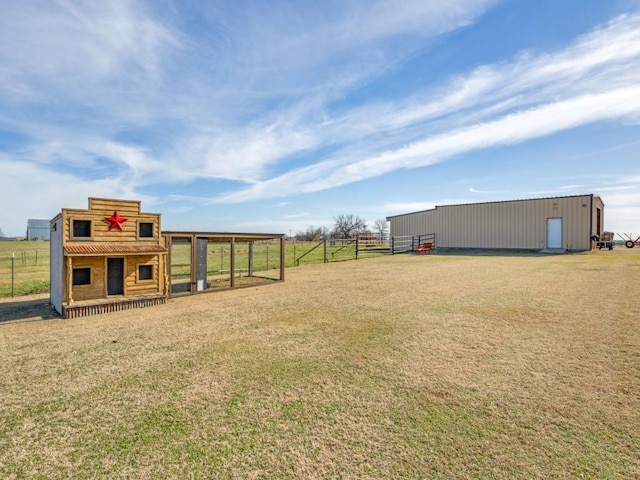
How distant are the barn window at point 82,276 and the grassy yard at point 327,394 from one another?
1.13 m

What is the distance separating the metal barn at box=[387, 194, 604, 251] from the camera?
2259cm

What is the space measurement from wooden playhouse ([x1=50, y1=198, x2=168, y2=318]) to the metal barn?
2446 cm

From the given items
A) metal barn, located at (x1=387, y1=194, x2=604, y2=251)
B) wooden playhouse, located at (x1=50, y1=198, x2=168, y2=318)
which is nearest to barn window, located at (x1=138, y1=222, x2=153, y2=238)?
wooden playhouse, located at (x1=50, y1=198, x2=168, y2=318)

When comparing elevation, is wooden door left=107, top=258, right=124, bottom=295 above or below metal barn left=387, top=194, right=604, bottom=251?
below

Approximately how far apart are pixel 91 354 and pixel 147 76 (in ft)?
30.2

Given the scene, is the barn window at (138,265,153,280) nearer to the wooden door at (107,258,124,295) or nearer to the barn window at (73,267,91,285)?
the wooden door at (107,258,124,295)

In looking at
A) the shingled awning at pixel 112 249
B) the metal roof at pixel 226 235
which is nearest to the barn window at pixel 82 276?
the shingled awning at pixel 112 249

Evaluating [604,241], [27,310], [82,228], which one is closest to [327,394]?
[82,228]

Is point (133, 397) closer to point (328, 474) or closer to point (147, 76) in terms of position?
point (328, 474)

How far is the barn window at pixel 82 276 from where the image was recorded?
8.40m

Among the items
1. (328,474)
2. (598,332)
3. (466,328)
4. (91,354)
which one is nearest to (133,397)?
(91,354)

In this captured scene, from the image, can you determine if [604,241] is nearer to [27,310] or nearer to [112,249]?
[112,249]

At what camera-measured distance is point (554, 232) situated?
23.6 metres

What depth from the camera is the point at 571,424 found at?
3.26 m
